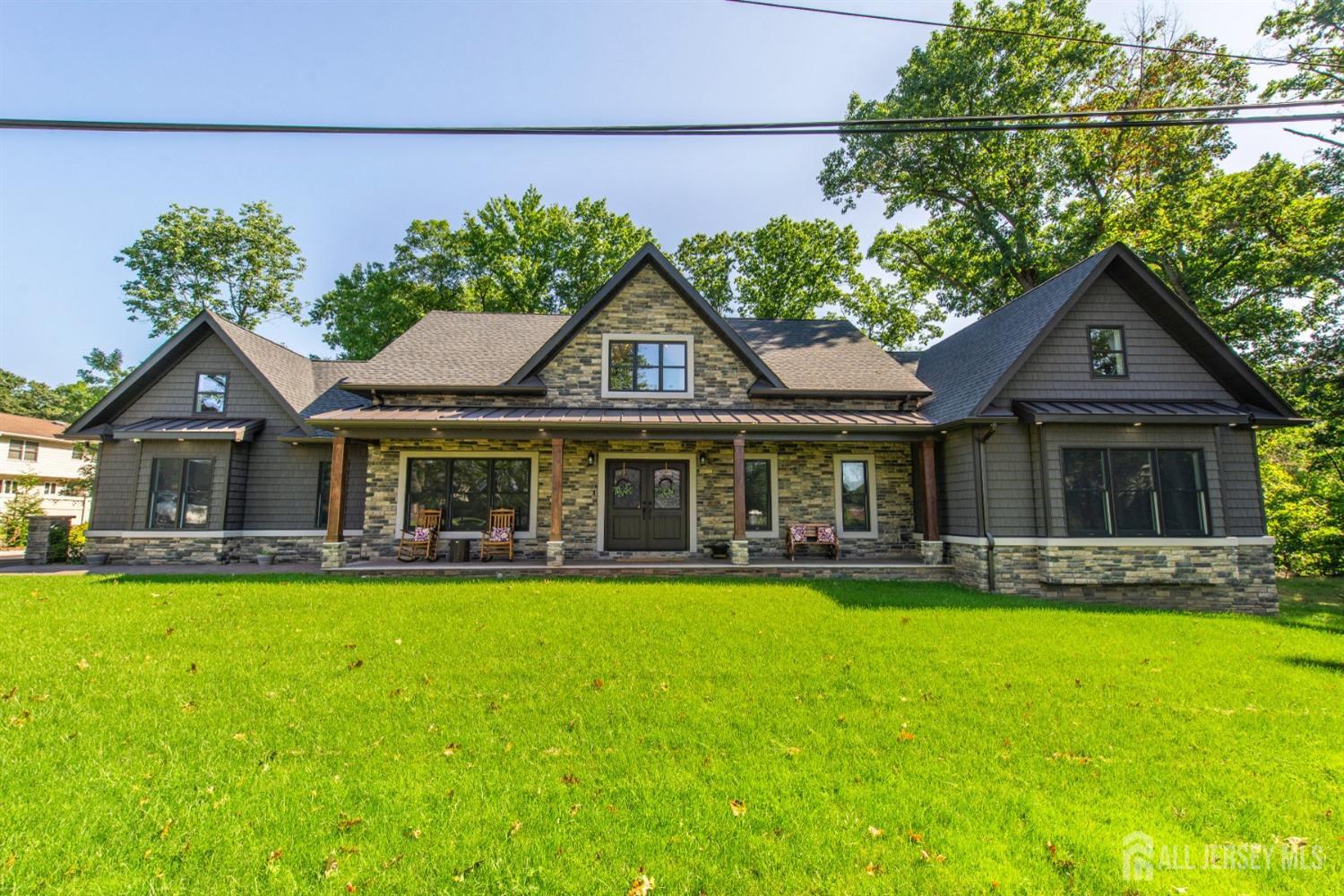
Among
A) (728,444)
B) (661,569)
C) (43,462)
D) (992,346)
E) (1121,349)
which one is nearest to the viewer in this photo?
(661,569)

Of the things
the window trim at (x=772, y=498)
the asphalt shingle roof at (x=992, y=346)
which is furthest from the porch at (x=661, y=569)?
the asphalt shingle roof at (x=992, y=346)

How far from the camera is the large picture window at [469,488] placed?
1279 cm

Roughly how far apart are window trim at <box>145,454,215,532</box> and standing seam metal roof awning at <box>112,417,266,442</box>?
0.63m

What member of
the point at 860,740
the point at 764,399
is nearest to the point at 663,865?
the point at 860,740

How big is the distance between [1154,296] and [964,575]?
6818 mm

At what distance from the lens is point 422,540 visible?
1180 centimetres

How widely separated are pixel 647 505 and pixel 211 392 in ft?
36.9

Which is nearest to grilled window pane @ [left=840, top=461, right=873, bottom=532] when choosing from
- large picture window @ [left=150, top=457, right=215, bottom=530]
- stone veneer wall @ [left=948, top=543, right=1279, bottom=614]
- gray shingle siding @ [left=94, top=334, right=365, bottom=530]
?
stone veneer wall @ [left=948, top=543, right=1279, bottom=614]

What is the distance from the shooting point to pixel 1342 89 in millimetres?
15477

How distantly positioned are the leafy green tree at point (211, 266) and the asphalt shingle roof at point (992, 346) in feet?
→ 106

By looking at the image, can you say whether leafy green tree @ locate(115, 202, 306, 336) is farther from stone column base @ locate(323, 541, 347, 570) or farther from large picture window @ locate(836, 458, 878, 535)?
large picture window @ locate(836, 458, 878, 535)

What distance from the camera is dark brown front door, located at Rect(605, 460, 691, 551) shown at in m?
12.9

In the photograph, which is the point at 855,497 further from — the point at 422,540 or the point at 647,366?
the point at 422,540

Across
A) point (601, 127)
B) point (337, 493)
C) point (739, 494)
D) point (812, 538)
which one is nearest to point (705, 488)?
point (739, 494)
